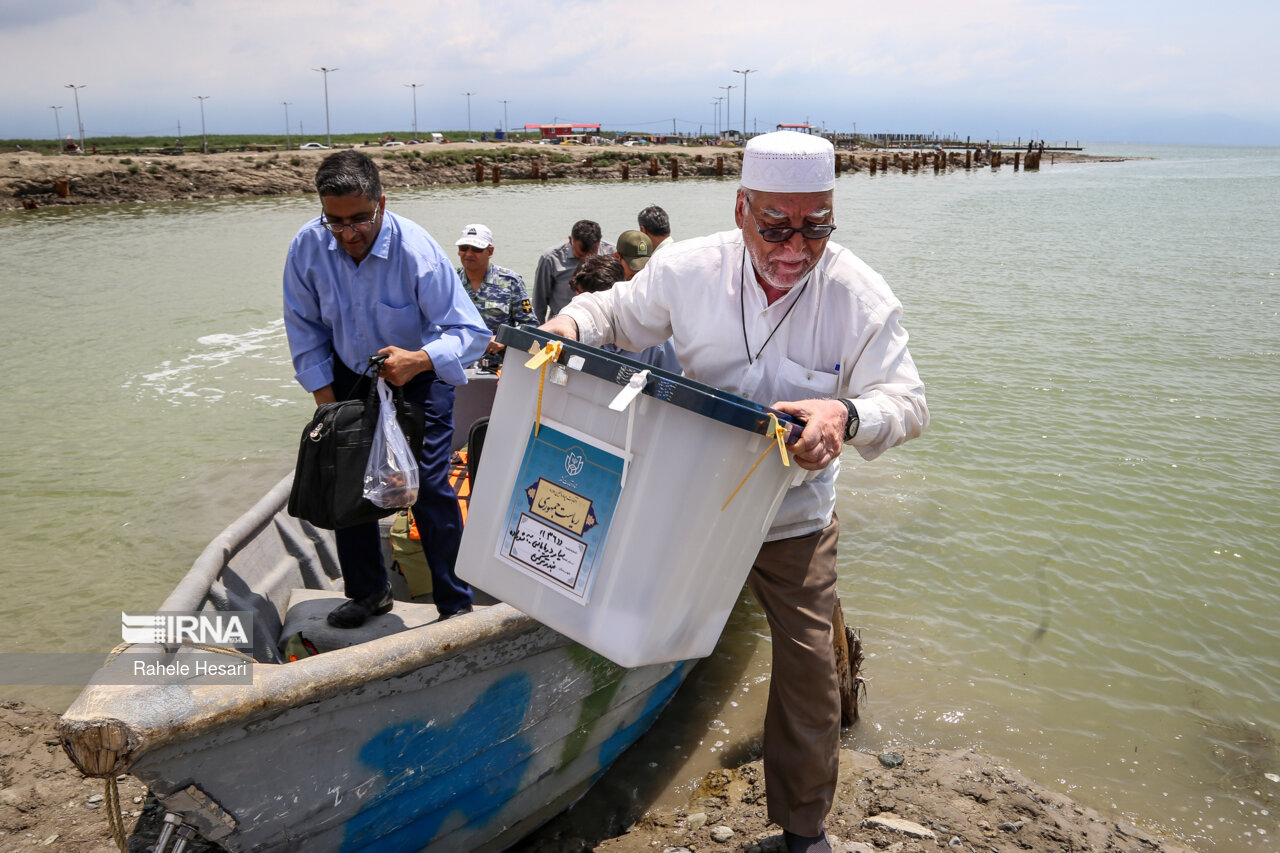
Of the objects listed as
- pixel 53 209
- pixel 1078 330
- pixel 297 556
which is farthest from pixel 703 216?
pixel 297 556

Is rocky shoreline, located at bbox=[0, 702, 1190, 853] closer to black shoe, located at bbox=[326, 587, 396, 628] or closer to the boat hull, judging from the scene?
the boat hull

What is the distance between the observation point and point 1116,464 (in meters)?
8.15

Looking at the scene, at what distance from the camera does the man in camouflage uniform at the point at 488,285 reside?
6.17 meters

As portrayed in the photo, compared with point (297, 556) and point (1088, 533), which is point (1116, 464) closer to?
point (1088, 533)

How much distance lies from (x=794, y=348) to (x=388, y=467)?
152cm

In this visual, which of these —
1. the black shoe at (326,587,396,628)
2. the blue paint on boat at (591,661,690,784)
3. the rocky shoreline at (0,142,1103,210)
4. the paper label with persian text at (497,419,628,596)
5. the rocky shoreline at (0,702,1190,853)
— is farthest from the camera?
the rocky shoreline at (0,142,1103,210)

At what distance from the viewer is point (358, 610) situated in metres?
3.71

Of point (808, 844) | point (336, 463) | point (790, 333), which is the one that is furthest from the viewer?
point (336, 463)

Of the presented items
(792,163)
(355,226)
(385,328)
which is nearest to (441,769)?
(385,328)

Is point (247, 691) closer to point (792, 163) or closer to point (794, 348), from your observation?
point (794, 348)

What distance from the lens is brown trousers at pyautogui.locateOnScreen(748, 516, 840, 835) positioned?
2773 millimetres

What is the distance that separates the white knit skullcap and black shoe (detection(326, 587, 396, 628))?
2.37 m

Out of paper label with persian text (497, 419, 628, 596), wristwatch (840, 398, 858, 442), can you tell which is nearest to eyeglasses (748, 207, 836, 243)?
wristwatch (840, 398, 858, 442)

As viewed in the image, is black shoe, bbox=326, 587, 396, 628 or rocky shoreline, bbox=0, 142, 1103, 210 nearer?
black shoe, bbox=326, 587, 396, 628
